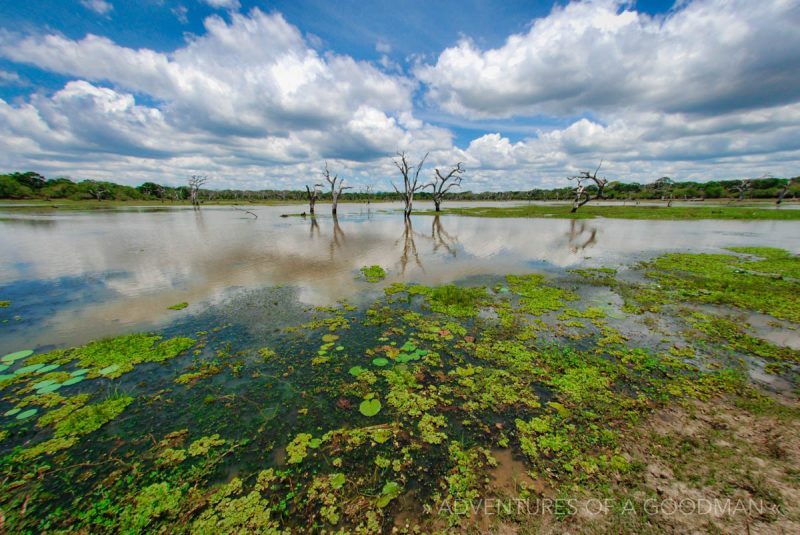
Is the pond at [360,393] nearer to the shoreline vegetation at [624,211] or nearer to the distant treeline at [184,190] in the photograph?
the shoreline vegetation at [624,211]

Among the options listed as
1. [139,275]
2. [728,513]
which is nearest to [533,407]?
[728,513]

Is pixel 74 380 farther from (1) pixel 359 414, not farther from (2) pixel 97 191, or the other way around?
(2) pixel 97 191

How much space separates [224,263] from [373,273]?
8557 mm

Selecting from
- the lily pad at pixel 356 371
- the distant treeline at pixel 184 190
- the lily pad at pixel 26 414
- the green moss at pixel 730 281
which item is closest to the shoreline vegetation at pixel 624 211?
the distant treeline at pixel 184 190

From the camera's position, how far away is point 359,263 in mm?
15664

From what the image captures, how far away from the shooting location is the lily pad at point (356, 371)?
6.02 m

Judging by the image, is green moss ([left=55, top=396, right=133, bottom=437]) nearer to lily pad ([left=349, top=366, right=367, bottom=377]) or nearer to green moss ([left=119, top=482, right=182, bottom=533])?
green moss ([left=119, top=482, right=182, bottom=533])

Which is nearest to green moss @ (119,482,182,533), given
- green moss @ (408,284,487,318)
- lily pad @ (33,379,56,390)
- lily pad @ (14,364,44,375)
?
lily pad @ (33,379,56,390)

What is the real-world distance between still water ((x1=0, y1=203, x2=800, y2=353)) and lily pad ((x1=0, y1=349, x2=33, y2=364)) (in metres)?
0.37

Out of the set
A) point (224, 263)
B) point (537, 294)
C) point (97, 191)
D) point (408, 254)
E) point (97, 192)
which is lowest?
point (537, 294)

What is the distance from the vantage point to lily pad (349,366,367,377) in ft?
19.7

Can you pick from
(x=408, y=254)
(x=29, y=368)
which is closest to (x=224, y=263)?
(x=29, y=368)

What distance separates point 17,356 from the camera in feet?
21.1

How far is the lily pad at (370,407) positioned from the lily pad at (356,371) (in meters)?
0.84
